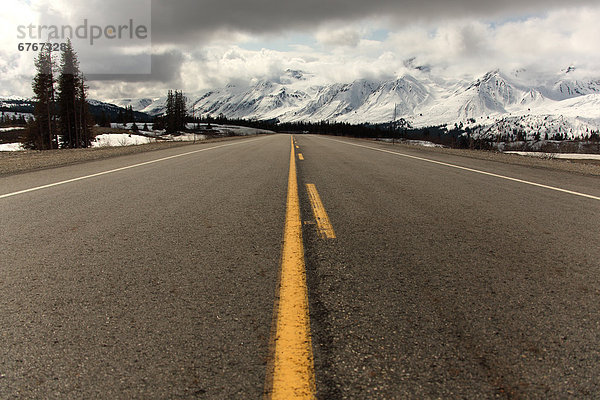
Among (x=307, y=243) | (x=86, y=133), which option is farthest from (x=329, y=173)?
(x=86, y=133)

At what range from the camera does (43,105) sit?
41.3 metres

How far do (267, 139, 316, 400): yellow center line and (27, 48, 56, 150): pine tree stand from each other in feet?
158

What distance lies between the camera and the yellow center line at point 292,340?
1316 mm

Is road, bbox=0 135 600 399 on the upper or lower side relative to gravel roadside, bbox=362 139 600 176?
lower

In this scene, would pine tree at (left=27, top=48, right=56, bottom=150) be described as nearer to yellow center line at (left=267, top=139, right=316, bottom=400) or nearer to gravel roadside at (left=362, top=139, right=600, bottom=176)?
gravel roadside at (left=362, top=139, right=600, bottom=176)

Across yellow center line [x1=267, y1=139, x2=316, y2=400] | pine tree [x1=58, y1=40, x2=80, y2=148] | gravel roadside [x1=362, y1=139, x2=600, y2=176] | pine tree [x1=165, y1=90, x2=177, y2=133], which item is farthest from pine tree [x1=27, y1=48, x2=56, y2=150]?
pine tree [x1=165, y1=90, x2=177, y2=133]

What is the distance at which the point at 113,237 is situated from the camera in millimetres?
3088

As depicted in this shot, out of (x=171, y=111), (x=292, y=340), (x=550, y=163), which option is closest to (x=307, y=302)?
(x=292, y=340)

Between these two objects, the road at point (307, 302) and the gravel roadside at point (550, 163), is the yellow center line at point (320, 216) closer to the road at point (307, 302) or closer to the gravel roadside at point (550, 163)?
the road at point (307, 302)

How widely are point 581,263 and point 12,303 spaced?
3715mm

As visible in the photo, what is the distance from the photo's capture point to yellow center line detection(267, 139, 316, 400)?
4.32 ft

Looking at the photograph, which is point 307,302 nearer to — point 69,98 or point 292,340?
point 292,340

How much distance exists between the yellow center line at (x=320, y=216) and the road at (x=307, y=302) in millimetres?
53

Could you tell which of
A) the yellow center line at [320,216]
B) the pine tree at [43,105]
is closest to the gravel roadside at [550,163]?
the yellow center line at [320,216]
